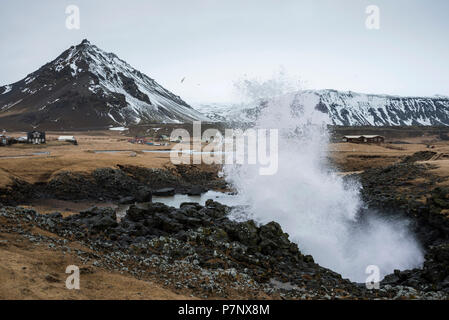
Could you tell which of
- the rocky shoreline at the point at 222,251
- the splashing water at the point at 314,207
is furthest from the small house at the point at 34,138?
the rocky shoreline at the point at 222,251

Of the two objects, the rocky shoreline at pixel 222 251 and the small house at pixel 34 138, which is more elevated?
the small house at pixel 34 138

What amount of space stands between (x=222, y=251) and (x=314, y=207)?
1246 cm

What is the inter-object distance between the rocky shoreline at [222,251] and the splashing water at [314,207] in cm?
213

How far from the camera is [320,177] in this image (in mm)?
31812

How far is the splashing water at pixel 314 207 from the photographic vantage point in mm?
21453

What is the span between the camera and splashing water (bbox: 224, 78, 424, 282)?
21.5 metres

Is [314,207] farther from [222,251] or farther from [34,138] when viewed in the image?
[34,138]

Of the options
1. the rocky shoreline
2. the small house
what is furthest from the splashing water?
the small house

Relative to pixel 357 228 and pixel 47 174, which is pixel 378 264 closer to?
pixel 357 228

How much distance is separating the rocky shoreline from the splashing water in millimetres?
2134

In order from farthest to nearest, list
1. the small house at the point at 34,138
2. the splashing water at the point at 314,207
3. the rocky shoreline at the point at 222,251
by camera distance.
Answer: the small house at the point at 34,138, the splashing water at the point at 314,207, the rocky shoreline at the point at 222,251

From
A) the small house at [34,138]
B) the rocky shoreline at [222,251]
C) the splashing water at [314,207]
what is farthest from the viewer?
the small house at [34,138]

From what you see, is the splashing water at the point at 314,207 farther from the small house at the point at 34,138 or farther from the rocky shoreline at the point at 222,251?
the small house at the point at 34,138
